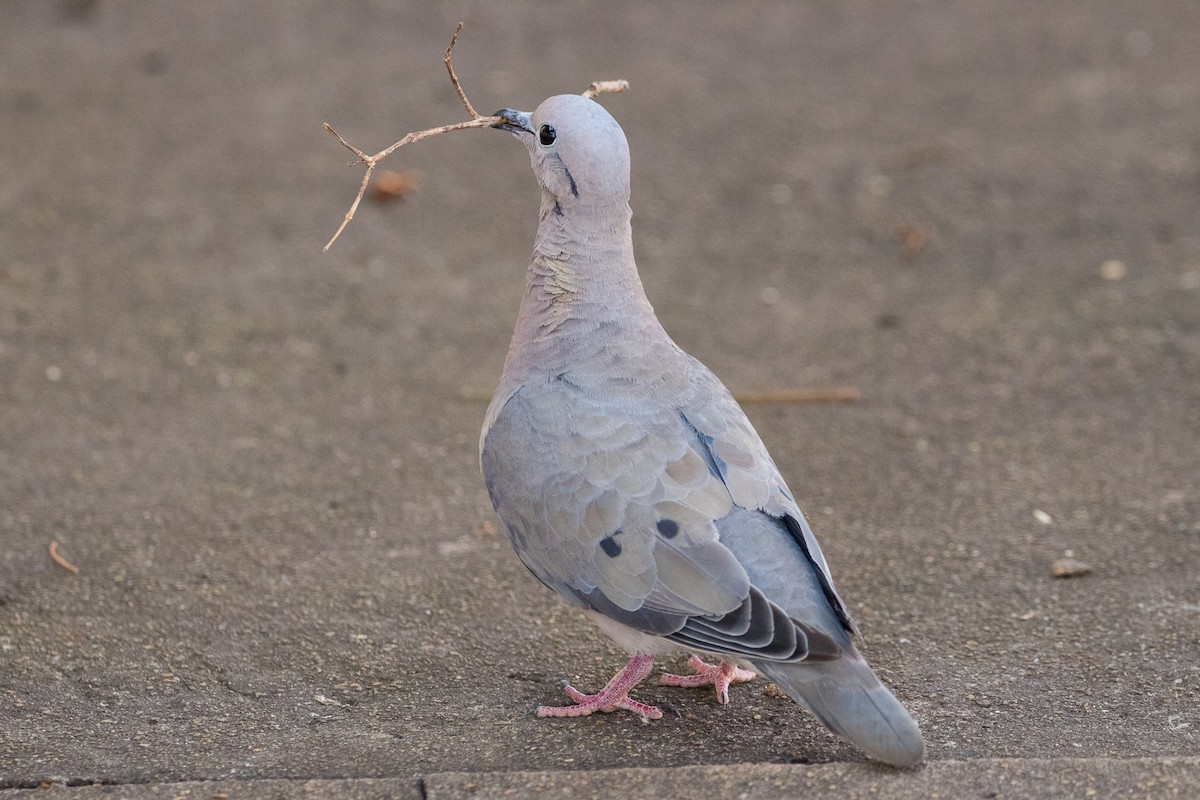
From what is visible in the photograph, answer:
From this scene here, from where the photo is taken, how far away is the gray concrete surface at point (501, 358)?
11.1 feet

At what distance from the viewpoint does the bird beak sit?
3.50m

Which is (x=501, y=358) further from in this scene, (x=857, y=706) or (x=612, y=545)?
(x=857, y=706)

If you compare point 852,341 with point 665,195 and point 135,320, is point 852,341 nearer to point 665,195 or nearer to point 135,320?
point 665,195

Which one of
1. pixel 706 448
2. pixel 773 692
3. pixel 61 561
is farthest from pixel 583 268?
→ pixel 61 561

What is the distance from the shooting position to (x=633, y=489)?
3170mm

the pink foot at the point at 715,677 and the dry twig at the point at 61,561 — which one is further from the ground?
the dry twig at the point at 61,561

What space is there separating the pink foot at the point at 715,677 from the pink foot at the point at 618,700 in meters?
0.18

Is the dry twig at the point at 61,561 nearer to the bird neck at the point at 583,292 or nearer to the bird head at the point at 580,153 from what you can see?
the bird neck at the point at 583,292

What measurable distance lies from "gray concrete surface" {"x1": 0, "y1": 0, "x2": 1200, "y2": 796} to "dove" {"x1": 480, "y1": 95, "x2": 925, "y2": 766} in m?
0.25

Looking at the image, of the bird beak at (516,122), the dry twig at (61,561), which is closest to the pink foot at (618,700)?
the bird beak at (516,122)

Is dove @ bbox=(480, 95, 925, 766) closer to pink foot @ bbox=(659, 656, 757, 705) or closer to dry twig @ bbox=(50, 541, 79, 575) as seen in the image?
pink foot @ bbox=(659, 656, 757, 705)

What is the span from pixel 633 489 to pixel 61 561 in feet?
6.73

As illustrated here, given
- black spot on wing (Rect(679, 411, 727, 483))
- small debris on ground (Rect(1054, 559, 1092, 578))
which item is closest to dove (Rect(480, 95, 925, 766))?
black spot on wing (Rect(679, 411, 727, 483))

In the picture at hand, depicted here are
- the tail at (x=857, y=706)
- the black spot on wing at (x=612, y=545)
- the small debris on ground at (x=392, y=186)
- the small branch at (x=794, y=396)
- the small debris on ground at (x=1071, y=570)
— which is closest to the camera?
the tail at (x=857, y=706)
